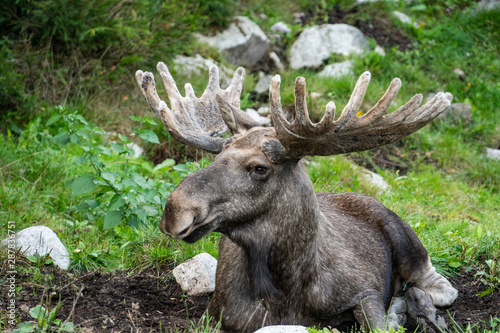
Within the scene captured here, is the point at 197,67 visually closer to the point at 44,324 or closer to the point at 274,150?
the point at 274,150

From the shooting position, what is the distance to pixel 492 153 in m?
9.51

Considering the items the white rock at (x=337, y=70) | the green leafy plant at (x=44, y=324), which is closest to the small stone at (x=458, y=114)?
the white rock at (x=337, y=70)

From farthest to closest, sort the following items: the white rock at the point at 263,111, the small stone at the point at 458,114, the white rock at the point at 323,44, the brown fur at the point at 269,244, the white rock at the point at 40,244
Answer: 1. the white rock at the point at 323,44
2. the small stone at the point at 458,114
3. the white rock at the point at 263,111
4. the white rock at the point at 40,244
5. the brown fur at the point at 269,244

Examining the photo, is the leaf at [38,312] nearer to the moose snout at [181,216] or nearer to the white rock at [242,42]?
the moose snout at [181,216]

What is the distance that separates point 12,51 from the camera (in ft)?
25.4

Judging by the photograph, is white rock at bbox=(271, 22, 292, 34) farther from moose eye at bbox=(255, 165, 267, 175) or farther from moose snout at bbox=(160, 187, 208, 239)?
moose snout at bbox=(160, 187, 208, 239)

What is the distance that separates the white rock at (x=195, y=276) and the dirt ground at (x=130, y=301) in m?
0.07

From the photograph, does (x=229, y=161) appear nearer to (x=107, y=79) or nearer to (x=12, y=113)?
(x=12, y=113)

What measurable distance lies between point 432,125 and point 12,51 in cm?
660

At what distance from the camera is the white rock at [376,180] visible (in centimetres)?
746

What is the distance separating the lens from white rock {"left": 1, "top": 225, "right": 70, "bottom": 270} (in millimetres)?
4863

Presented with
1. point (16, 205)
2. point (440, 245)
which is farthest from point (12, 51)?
point (440, 245)

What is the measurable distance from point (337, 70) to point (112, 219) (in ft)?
21.6

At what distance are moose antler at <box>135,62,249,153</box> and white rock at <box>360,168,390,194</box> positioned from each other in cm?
307
